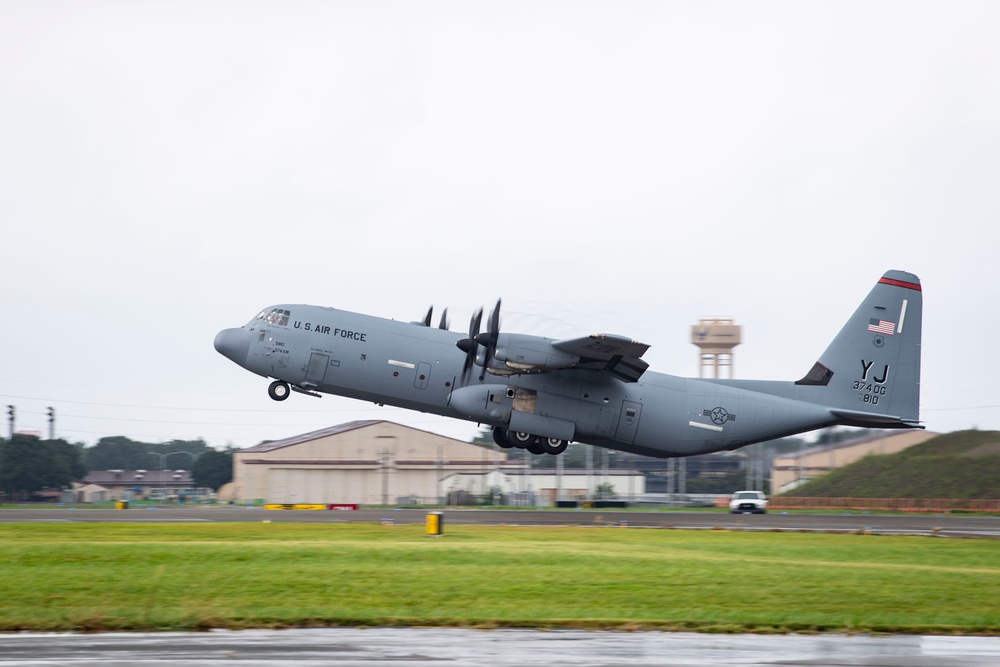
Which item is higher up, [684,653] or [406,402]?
[406,402]

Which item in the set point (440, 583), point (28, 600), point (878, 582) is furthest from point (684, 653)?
point (28, 600)

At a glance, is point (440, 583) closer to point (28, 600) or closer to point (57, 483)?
point (28, 600)

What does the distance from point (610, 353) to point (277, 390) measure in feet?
35.8

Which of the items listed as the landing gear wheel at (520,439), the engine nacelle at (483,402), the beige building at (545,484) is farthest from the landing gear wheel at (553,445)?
the beige building at (545,484)

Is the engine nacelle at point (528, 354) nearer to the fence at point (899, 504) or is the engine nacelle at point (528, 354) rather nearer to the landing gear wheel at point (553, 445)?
the landing gear wheel at point (553, 445)

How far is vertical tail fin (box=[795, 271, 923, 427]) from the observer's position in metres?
36.8

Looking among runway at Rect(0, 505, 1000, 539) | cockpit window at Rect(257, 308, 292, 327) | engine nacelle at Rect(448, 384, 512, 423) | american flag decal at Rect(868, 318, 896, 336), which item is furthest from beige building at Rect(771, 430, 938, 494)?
cockpit window at Rect(257, 308, 292, 327)

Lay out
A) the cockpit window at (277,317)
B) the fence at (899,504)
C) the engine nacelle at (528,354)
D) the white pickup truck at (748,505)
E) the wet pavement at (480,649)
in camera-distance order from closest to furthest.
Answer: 1. the wet pavement at (480,649)
2. the engine nacelle at (528,354)
3. the cockpit window at (277,317)
4. the white pickup truck at (748,505)
5. the fence at (899,504)

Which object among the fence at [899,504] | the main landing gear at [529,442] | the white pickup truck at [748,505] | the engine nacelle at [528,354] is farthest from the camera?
the fence at [899,504]

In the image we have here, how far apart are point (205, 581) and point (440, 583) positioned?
13.8ft

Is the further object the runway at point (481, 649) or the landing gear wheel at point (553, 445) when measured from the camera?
the landing gear wheel at point (553, 445)

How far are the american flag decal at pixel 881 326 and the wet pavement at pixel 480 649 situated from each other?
79.8 ft

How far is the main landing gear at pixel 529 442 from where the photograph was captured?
34594 mm

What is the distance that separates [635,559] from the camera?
74.2ft
